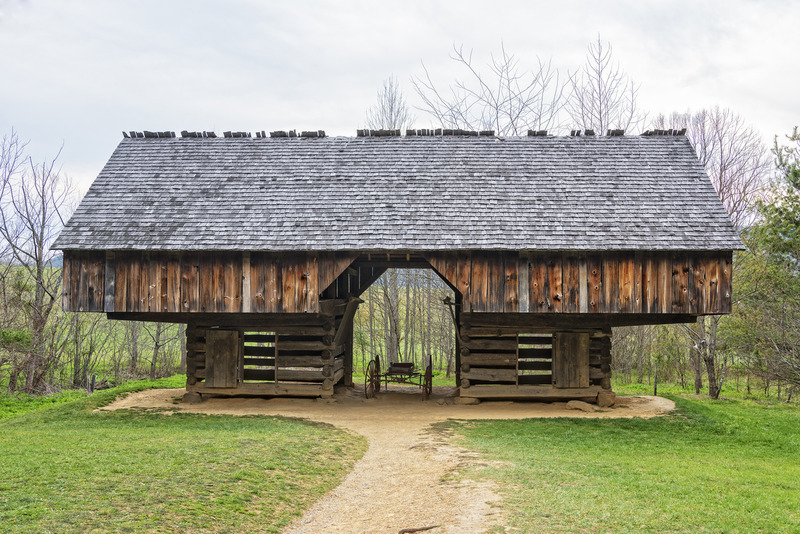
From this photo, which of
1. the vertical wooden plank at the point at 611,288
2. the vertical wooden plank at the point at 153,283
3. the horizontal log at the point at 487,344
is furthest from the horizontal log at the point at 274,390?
the vertical wooden plank at the point at 611,288

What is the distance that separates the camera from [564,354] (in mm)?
16141

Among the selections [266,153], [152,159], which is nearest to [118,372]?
[152,159]

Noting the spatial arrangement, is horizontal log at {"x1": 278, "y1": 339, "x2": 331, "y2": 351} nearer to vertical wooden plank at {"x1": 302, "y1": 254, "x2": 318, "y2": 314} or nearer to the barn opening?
vertical wooden plank at {"x1": 302, "y1": 254, "x2": 318, "y2": 314}

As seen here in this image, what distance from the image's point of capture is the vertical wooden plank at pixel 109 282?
50.5 feet

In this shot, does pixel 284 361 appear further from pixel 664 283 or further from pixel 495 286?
pixel 664 283

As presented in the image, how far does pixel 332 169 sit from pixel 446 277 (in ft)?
15.5

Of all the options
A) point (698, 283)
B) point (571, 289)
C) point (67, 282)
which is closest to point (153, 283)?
point (67, 282)

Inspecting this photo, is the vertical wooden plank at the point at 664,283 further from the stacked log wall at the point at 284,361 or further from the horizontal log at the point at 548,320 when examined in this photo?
the stacked log wall at the point at 284,361

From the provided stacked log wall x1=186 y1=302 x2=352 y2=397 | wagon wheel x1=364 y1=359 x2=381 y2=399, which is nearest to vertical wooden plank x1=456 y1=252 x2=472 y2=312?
stacked log wall x1=186 y1=302 x2=352 y2=397

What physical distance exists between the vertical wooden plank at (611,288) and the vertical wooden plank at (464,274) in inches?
126

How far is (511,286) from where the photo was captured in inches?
596

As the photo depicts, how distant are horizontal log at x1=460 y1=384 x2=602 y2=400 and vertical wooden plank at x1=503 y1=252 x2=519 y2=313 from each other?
2374 mm

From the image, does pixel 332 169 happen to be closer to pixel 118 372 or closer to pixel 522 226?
pixel 522 226

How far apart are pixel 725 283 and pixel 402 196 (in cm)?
810
